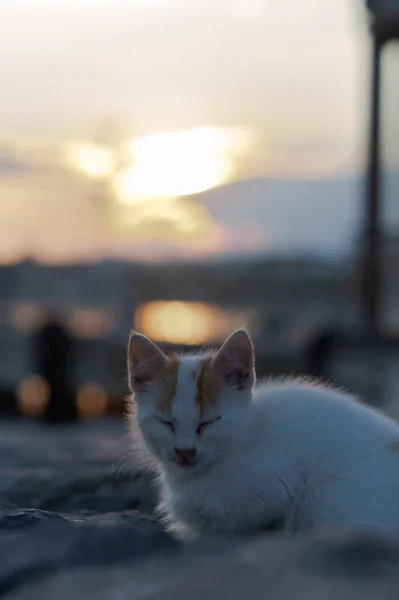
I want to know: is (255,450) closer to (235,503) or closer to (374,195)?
(235,503)

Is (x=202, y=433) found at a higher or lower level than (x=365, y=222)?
lower

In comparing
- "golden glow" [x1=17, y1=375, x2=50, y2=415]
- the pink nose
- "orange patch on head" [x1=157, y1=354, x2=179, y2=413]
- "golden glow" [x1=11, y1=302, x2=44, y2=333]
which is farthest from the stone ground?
"golden glow" [x1=11, y1=302, x2=44, y2=333]

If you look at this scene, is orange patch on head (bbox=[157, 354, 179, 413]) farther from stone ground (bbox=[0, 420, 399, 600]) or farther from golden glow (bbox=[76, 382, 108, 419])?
golden glow (bbox=[76, 382, 108, 419])

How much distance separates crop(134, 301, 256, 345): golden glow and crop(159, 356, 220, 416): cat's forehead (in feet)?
29.3

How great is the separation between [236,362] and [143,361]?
0.39m

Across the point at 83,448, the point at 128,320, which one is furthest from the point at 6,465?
the point at 128,320

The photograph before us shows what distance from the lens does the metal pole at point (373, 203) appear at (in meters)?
10.0

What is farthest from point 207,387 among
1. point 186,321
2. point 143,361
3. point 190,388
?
point 186,321

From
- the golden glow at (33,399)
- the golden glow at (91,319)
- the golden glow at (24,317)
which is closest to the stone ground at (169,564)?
the golden glow at (33,399)

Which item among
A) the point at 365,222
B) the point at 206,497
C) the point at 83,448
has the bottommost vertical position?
the point at 83,448

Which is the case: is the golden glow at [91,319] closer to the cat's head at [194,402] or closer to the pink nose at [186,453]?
the cat's head at [194,402]

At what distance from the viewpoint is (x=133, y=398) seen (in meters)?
3.29

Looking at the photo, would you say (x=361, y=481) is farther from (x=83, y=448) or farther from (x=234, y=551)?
(x=83, y=448)

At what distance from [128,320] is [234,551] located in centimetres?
1541
